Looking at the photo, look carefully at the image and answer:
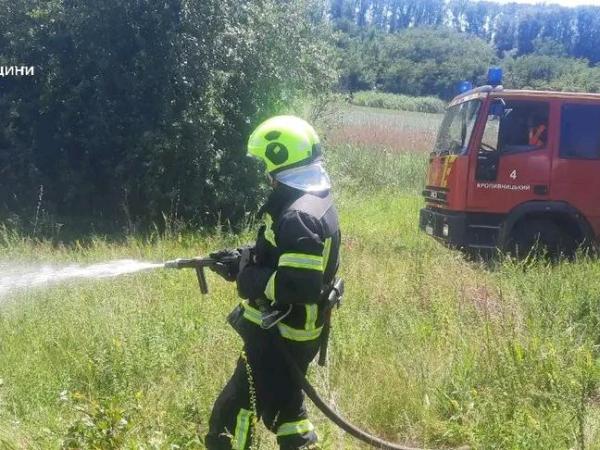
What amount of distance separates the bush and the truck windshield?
22453 mm

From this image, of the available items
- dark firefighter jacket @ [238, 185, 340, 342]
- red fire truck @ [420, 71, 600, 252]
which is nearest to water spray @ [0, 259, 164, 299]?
dark firefighter jacket @ [238, 185, 340, 342]

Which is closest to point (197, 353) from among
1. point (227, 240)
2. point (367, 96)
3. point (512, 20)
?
point (227, 240)

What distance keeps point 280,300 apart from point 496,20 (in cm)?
6322

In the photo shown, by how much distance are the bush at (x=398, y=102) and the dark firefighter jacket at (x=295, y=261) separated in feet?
94.0

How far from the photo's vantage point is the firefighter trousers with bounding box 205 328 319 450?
3.33 meters

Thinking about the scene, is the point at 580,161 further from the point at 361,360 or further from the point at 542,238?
the point at 361,360

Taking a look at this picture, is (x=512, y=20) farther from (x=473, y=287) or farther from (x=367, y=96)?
(x=473, y=287)

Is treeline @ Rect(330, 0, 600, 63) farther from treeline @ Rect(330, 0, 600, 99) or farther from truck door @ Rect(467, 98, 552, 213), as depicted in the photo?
truck door @ Rect(467, 98, 552, 213)

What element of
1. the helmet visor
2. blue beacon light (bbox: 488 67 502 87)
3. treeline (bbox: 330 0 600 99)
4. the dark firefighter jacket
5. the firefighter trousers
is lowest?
the firefighter trousers

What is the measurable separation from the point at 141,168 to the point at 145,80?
1375 mm

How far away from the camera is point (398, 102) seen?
35.5 m

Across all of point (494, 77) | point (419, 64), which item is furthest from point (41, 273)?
point (419, 64)

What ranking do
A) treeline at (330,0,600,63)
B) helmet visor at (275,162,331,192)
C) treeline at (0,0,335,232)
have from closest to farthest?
helmet visor at (275,162,331,192) < treeline at (0,0,335,232) < treeline at (330,0,600,63)

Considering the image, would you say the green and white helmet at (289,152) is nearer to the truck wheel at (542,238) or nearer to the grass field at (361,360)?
the grass field at (361,360)
